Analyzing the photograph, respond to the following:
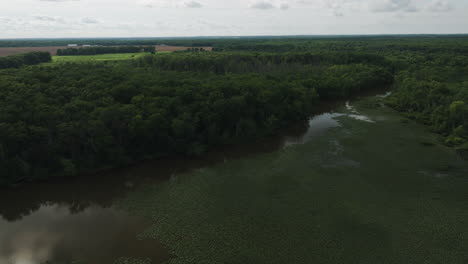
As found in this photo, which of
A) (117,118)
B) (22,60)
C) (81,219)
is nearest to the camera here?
(81,219)

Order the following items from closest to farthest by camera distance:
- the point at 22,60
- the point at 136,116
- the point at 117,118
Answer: the point at 117,118 → the point at 136,116 → the point at 22,60

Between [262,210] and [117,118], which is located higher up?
[117,118]

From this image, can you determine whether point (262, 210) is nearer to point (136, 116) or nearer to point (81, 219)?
point (81, 219)

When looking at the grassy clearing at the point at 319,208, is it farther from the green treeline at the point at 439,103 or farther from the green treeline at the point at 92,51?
the green treeline at the point at 92,51

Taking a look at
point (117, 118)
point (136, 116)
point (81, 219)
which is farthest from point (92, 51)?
point (81, 219)

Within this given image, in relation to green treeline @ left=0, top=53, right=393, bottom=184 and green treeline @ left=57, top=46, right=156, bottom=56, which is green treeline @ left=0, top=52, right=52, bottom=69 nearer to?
green treeline @ left=57, top=46, right=156, bottom=56

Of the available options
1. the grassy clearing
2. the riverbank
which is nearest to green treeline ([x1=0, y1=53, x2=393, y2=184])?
the riverbank

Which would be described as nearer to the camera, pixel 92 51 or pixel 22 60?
pixel 22 60
